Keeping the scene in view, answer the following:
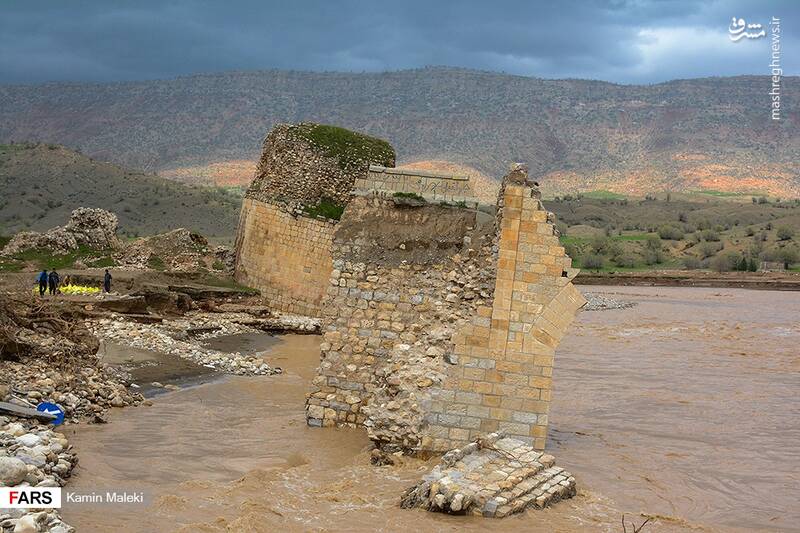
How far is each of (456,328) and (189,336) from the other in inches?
363

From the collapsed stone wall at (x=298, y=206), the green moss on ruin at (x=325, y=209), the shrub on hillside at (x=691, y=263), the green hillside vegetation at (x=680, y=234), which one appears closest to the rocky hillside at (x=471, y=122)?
the green hillside vegetation at (x=680, y=234)

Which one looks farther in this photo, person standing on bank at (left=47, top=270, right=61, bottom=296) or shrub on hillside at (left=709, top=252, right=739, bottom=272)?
shrub on hillside at (left=709, top=252, right=739, bottom=272)

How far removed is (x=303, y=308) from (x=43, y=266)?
22.7ft

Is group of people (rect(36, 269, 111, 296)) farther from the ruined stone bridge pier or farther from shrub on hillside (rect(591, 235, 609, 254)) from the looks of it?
shrub on hillside (rect(591, 235, 609, 254))

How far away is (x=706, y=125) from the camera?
97.1 m

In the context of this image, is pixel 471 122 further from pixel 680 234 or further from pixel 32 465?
pixel 32 465

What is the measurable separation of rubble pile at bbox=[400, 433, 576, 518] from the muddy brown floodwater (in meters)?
0.12

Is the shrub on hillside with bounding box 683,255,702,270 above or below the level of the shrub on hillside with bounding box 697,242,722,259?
below

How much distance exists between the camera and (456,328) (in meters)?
9.77

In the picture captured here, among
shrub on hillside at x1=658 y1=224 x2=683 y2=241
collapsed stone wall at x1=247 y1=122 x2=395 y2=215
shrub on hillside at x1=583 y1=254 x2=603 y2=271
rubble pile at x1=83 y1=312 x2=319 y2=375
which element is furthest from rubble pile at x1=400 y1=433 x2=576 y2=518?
shrub on hillside at x1=658 y1=224 x2=683 y2=241

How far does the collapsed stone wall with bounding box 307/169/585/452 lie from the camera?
9547 mm

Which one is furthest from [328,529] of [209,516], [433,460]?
[433,460]

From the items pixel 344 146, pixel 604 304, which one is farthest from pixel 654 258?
pixel 344 146

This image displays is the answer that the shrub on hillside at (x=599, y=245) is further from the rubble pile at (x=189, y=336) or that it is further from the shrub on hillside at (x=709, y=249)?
the rubble pile at (x=189, y=336)
